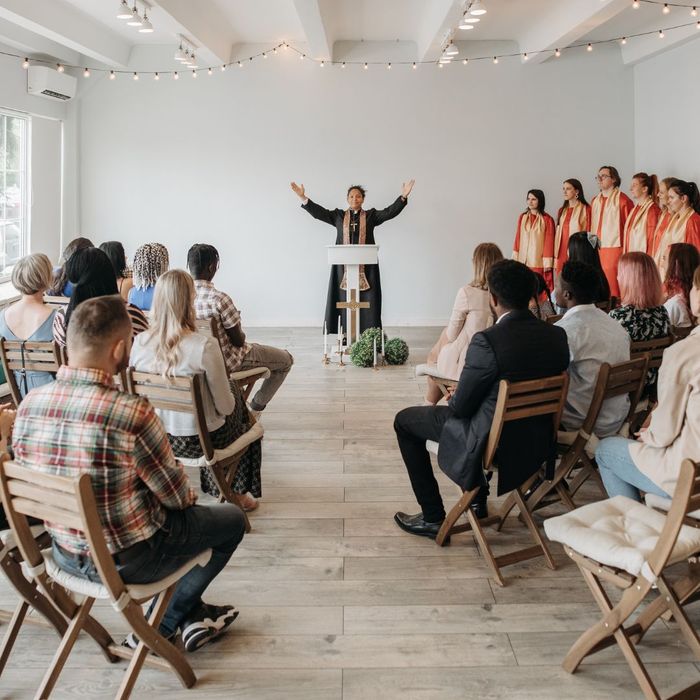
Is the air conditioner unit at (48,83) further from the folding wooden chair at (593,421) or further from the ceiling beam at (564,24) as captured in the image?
the folding wooden chair at (593,421)

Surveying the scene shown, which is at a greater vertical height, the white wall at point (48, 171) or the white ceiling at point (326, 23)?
the white ceiling at point (326, 23)

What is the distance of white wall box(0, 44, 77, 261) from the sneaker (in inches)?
271

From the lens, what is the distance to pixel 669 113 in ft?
28.6

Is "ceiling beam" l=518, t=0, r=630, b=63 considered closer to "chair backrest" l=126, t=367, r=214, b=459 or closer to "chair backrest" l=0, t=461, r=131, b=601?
"chair backrest" l=126, t=367, r=214, b=459

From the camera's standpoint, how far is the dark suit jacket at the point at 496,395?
3.20 metres

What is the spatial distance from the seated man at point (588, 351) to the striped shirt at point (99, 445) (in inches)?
79.5

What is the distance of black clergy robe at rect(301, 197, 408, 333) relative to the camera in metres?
8.34

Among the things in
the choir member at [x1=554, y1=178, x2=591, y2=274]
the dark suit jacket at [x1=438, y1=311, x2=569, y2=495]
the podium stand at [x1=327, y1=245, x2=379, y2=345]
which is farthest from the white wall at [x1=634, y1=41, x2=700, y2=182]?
the dark suit jacket at [x1=438, y1=311, x2=569, y2=495]

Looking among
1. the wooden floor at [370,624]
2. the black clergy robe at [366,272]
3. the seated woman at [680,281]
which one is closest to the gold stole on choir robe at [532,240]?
the black clergy robe at [366,272]

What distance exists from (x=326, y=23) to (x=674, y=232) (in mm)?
3848

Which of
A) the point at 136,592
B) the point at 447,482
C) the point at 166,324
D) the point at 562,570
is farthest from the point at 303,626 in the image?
the point at 447,482

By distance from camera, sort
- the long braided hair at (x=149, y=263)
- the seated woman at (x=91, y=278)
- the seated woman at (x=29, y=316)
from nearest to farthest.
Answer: the seated woman at (x=29, y=316) → the seated woman at (x=91, y=278) → the long braided hair at (x=149, y=263)

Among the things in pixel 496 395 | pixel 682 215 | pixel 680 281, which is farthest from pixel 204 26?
pixel 496 395

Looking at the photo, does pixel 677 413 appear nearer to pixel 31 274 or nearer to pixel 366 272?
pixel 31 274
